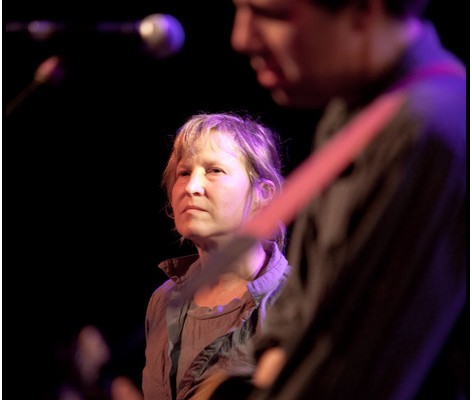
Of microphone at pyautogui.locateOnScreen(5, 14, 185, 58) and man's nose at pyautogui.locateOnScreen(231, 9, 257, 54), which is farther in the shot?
microphone at pyautogui.locateOnScreen(5, 14, 185, 58)

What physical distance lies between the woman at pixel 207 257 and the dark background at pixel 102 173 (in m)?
0.37

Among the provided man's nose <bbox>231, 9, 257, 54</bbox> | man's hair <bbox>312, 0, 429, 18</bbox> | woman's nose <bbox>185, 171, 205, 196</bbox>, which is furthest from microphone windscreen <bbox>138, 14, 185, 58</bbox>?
woman's nose <bbox>185, 171, 205, 196</bbox>

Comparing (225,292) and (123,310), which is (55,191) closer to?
(123,310)

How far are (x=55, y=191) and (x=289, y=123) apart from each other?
1032mm

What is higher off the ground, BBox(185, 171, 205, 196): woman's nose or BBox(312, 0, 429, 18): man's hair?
BBox(312, 0, 429, 18): man's hair

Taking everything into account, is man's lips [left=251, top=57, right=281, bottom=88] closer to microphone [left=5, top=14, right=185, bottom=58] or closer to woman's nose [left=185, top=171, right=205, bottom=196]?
microphone [left=5, top=14, right=185, bottom=58]

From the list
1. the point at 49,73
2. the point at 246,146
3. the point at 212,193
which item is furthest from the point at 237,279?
the point at 49,73

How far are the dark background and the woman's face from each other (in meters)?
0.50

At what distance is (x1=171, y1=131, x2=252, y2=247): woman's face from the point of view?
6.68ft

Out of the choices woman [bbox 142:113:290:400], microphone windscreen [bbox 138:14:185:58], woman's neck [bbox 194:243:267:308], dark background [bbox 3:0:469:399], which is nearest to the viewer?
microphone windscreen [bbox 138:14:185:58]

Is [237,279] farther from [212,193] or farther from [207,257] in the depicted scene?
[212,193]

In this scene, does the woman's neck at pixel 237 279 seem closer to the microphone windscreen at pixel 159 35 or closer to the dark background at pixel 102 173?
the dark background at pixel 102 173

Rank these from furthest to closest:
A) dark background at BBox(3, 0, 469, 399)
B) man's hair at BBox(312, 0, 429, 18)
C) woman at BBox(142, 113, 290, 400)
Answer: dark background at BBox(3, 0, 469, 399) < woman at BBox(142, 113, 290, 400) < man's hair at BBox(312, 0, 429, 18)

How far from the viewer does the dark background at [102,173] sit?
8.21 feet
